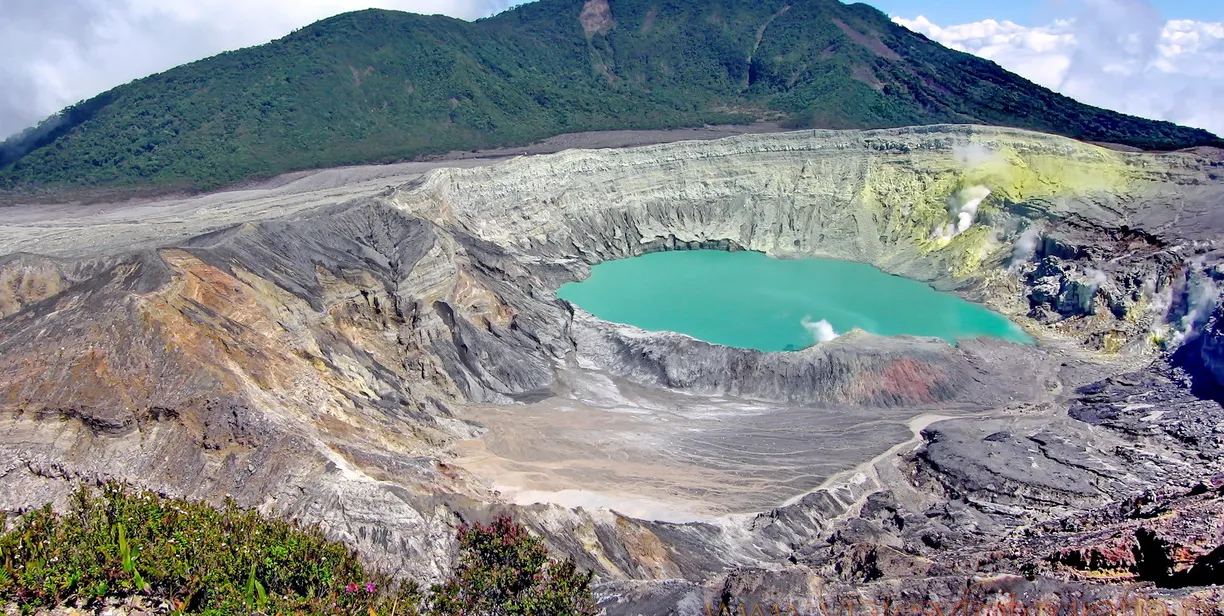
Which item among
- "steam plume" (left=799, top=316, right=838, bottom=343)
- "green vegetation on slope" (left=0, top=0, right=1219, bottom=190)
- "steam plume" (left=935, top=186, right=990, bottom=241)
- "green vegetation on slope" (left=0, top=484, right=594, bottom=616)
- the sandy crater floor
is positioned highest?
"green vegetation on slope" (left=0, top=0, right=1219, bottom=190)

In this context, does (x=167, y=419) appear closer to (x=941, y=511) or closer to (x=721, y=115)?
(x=941, y=511)

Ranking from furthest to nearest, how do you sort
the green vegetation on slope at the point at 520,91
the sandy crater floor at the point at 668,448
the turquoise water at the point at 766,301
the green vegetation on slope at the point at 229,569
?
the green vegetation on slope at the point at 520,91 < the turquoise water at the point at 766,301 < the sandy crater floor at the point at 668,448 < the green vegetation on slope at the point at 229,569

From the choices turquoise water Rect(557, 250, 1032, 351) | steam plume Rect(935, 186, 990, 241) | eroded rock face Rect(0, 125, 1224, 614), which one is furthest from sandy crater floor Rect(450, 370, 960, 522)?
steam plume Rect(935, 186, 990, 241)

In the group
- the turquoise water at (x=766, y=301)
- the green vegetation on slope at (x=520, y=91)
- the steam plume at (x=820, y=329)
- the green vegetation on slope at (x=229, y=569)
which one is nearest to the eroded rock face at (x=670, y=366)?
the turquoise water at (x=766, y=301)

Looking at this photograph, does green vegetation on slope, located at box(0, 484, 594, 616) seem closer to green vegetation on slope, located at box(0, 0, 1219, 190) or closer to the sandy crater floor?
the sandy crater floor

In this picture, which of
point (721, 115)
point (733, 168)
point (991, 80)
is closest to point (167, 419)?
point (733, 168)

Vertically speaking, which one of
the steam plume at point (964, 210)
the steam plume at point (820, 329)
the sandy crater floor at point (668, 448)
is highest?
the steam plume at point (964, 210)

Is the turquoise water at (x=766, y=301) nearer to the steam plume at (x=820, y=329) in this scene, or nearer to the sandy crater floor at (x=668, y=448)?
the steam plume at (x=820, y=329)
